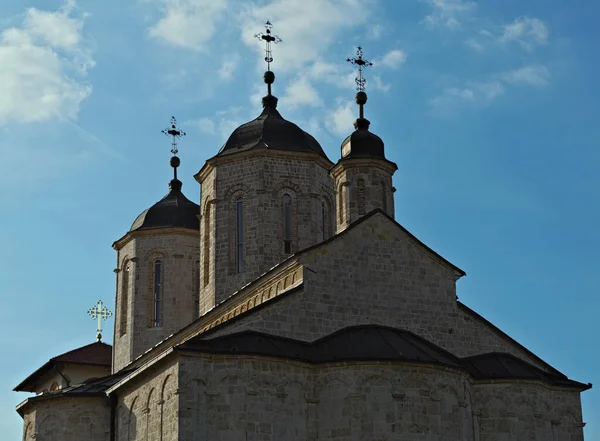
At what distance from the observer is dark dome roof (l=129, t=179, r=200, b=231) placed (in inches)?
1401

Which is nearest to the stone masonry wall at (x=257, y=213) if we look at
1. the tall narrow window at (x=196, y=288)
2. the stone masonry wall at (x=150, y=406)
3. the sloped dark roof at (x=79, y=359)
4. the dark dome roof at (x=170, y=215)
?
the tall narrow window at (x=196, y=288)

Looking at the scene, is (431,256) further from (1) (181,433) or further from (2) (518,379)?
(1) (181,433)

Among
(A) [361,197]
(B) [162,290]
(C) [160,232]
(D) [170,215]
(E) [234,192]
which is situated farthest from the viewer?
(D) [170,215]

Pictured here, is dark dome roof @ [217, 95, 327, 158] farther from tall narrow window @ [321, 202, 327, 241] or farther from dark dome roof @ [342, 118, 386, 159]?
dark dome roof @ [342, 118, 386, 159]

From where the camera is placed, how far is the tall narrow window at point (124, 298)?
35281 mm

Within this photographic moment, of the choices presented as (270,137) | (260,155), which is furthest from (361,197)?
(270,137)

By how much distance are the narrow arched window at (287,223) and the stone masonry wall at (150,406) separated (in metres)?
6.40

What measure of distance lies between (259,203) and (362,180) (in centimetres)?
Result: 370

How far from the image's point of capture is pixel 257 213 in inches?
1161

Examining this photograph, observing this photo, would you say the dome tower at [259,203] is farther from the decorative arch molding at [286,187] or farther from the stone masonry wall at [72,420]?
the stone masonry wall at [72,420]

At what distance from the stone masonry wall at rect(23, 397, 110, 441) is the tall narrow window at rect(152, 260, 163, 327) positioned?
8043mm

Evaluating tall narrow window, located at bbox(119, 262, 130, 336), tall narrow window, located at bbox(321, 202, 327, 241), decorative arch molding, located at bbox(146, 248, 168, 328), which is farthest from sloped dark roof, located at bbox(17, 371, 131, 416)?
tall narrow window, located at bbox(119, 262, 130, 336)

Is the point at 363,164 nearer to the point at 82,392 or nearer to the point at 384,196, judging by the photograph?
the point at 384,196

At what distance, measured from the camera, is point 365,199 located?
2692 cm
